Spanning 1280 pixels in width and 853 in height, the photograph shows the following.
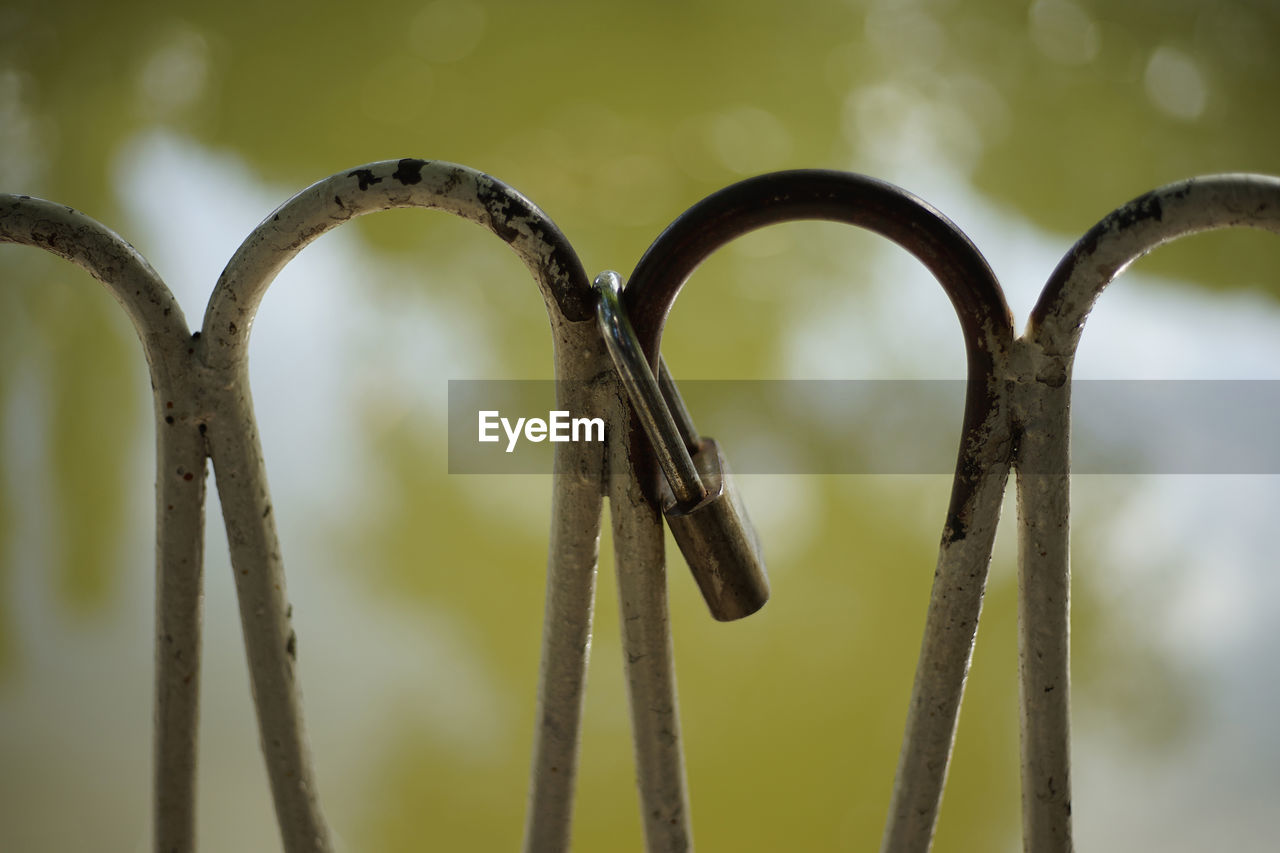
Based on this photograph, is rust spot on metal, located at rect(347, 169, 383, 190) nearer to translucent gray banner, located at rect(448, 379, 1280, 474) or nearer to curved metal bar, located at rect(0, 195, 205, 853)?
curved metal bar, located at rect(0, 195, 205, 853)

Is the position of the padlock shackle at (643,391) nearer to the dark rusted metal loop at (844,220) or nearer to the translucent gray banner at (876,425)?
the dark rusted metal loop at (844,220)

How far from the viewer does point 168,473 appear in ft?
0.88

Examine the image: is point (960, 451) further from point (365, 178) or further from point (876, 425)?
point (876, 425)

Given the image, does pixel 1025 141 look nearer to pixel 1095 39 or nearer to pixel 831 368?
pixel 1095 39

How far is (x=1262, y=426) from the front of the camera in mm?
1241

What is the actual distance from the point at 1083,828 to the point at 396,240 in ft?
3.47

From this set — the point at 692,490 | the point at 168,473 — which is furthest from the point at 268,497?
the point at 692,490

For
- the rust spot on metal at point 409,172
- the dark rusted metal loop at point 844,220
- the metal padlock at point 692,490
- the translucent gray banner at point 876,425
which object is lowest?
the metal padlock at point 692,490

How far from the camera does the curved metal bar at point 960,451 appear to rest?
0.23 meters

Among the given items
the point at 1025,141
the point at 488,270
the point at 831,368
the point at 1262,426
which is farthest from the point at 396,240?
the point at 1262,426

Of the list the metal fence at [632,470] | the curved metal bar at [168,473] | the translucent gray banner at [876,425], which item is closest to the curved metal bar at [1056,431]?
the metal fence at [632,470]

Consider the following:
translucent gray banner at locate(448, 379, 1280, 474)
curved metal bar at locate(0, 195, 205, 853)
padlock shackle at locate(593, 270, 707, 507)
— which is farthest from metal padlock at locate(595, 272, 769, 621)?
translucent gray banner at locate(448, 379, 1280, 474)

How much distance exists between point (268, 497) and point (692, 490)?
5.1 inches

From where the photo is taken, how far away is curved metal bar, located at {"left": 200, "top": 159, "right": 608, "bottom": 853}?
24 centimetres
